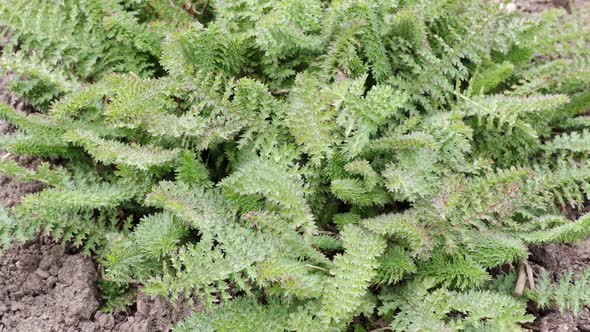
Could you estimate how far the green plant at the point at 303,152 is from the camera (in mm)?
2029

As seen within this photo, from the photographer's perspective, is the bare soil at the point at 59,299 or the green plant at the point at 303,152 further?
the bare soil at the point at 59,299

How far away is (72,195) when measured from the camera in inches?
82.4

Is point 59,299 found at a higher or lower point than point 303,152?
lower

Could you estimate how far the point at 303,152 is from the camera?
88.5 inches

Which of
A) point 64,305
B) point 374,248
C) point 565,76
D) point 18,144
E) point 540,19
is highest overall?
point 540,19

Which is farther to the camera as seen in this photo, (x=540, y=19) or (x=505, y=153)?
Result: (x=540, y=19)

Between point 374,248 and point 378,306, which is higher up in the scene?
point 374,248

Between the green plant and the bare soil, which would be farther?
the bare soil

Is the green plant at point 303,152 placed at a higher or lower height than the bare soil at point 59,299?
higher

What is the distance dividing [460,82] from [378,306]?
95 cm

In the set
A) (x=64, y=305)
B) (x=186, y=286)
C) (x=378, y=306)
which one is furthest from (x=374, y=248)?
(x=64, y=305)

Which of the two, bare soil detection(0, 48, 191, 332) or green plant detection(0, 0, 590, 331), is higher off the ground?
green plant detection(0, 0, 590, 331)

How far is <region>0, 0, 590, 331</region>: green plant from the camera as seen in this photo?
2.03 m

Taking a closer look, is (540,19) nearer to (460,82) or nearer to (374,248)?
(460,82)
